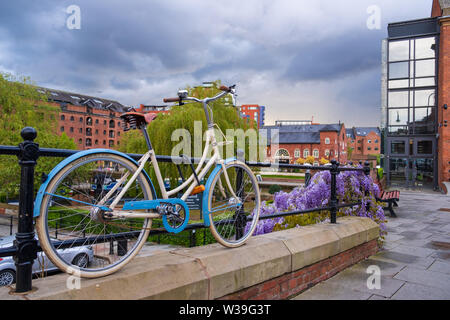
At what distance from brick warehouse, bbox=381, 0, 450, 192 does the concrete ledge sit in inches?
1039

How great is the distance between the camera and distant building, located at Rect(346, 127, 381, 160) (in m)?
103

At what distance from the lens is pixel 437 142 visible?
26.8 meters

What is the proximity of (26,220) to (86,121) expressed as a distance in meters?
78.7

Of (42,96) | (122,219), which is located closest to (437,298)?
(122,219)

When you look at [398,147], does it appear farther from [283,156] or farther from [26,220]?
[283,156]

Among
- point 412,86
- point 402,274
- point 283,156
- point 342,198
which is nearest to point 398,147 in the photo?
point 412,86

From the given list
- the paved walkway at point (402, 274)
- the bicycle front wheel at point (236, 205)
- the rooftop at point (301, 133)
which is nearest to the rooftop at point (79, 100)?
the rooftop at point (301, 133)

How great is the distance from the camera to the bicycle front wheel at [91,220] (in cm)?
185

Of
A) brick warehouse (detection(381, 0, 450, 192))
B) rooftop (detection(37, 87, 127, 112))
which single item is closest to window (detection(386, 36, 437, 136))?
brick warehouse (detection(381, 0, 450, 192))

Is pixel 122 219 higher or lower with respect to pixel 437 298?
higher

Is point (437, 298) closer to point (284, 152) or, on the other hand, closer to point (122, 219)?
point (122, 219)

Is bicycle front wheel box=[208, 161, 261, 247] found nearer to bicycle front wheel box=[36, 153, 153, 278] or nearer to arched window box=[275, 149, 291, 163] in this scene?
bicycle front wheel box=[36, 153, 153, 278]
